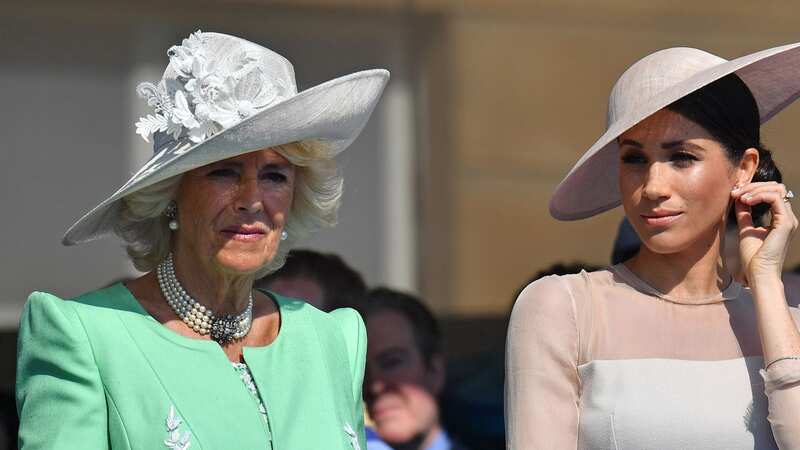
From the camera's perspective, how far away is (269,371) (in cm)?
337

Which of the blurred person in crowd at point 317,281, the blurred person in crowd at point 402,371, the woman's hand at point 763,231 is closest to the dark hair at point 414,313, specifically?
the blurred person in crowd at point 402,371

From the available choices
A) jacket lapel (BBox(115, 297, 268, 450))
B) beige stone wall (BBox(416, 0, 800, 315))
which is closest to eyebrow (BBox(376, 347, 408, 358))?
jacket lapel (BBox(115, 297, 268, 450))

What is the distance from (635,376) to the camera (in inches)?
135

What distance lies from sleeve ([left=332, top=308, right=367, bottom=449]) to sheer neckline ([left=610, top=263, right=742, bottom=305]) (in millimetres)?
616

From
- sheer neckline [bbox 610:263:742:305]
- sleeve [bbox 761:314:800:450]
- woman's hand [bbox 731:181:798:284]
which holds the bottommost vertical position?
sleeve [bbox 761:314:800:450]

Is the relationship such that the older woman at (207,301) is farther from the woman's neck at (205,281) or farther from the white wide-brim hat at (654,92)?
the white wide-brim hat at (654,92)

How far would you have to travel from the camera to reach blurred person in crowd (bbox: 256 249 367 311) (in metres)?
4.68

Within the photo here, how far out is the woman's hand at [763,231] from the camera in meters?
3.55

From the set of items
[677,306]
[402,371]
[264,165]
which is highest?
[264,165]

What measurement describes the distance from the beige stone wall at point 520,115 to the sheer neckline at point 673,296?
388 cm

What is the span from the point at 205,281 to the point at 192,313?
77 mm

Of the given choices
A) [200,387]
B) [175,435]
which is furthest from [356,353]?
[175,435]

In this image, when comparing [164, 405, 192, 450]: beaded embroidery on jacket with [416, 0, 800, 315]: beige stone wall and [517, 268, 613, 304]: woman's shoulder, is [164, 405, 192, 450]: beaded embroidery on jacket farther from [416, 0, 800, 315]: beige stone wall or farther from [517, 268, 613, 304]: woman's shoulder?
[416, 0, 800, 315]: beige stone wall

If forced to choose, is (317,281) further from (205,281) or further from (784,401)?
(784,401)
